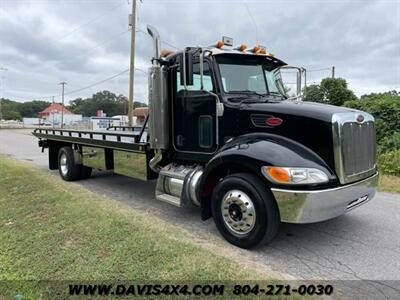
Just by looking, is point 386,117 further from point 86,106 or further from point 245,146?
point 86,106

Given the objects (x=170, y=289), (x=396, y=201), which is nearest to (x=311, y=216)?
(x=170, y=289)

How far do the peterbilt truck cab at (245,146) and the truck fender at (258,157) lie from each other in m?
0.01

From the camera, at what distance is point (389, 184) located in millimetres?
7496

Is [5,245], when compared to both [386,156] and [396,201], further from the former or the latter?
[386,156]

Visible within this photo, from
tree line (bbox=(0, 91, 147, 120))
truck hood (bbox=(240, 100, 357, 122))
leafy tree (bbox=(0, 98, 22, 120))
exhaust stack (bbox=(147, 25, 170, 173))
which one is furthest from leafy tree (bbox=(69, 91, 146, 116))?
truck hood (bbox=(240, 100, 357, 122))

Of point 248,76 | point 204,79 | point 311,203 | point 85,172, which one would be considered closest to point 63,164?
point 85,172

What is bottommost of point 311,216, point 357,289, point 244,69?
point 357,289

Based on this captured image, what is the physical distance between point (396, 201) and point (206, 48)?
14.8ft

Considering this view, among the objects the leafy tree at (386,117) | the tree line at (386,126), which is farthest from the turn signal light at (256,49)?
the leafy tree at (386,117)

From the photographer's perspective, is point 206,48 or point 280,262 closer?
point 280,262

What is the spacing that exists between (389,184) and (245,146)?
17.4 ft

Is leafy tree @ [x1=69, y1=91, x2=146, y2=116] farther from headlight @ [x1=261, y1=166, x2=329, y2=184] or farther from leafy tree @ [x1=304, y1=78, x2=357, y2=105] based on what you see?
headlight @ [x1=261, y1=166, x2=329, y2=184]

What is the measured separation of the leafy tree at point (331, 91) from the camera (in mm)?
22141

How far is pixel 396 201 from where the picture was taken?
606 centimetres
